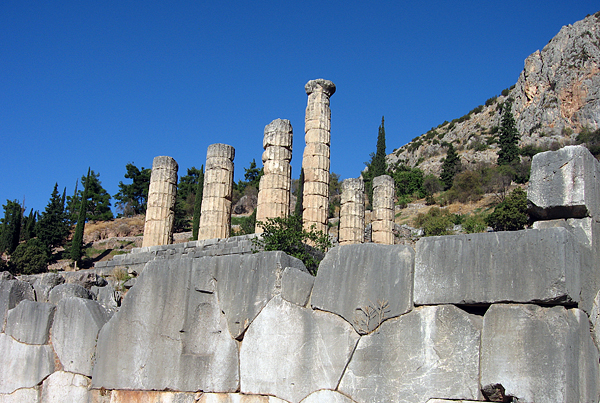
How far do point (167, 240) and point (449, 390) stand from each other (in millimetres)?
14618

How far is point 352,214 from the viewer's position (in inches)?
888

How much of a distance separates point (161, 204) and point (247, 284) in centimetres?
1331

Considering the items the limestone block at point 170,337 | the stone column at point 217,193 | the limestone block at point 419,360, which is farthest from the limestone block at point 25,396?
the stone column at point 217,193

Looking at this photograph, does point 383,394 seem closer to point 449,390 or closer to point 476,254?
point 449,390

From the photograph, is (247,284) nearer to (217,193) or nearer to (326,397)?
(326,397)

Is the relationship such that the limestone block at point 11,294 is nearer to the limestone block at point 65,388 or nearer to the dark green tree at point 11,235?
the limestone block at point 65,388

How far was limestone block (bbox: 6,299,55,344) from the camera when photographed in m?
6.43

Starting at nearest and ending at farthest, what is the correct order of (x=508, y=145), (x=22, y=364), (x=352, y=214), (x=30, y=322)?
(x=22, y=364) → (x=30, y=322) → (x=352, y=214) → (x=508, y=145)

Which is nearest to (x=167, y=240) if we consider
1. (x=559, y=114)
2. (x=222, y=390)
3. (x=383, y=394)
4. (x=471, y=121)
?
(x=222, y=390)

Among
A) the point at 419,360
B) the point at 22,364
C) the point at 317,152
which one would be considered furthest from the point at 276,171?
the point at 419,360

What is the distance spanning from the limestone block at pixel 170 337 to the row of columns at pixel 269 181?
32.1ft

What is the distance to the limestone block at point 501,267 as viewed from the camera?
151 inches

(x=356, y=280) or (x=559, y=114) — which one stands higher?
(x=559, y=114)

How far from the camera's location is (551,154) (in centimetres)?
482
